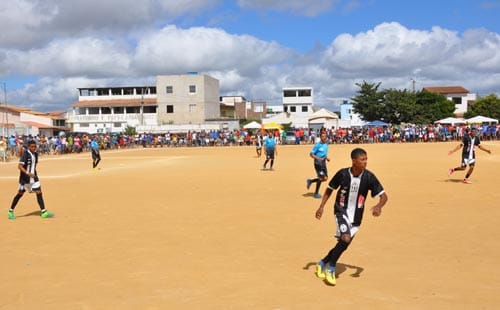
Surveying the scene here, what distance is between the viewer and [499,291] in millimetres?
4617

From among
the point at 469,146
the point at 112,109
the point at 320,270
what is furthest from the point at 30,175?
the point at 112,109

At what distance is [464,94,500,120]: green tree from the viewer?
58.2 metres

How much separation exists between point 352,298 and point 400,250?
1.95 metres

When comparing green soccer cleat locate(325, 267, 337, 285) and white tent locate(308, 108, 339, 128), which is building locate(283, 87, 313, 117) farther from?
Result: green soccer cleat locate(325, 267, 337, 285)

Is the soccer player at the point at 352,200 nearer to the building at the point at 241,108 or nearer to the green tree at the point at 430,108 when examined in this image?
the green tree at the point at 430,108

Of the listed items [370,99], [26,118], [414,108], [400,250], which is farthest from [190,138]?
[400,250]

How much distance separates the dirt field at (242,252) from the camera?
4.58 m

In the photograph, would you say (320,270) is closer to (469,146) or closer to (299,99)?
(469,146)

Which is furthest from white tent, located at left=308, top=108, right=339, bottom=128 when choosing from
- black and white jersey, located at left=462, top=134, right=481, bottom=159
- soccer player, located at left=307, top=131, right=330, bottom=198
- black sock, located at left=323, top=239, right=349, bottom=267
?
black sock, located at left=323, top=239, right=349, bottom=267

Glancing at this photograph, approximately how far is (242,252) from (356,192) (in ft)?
6.35

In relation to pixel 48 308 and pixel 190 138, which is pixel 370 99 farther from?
pixel 48 308

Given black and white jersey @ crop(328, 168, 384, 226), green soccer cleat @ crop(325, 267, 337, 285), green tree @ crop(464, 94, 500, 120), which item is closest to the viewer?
green soccer cleat @ crop(325, 267, 337, 285)

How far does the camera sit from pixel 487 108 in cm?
5941

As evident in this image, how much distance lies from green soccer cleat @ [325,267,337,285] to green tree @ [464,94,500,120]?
197 feet
